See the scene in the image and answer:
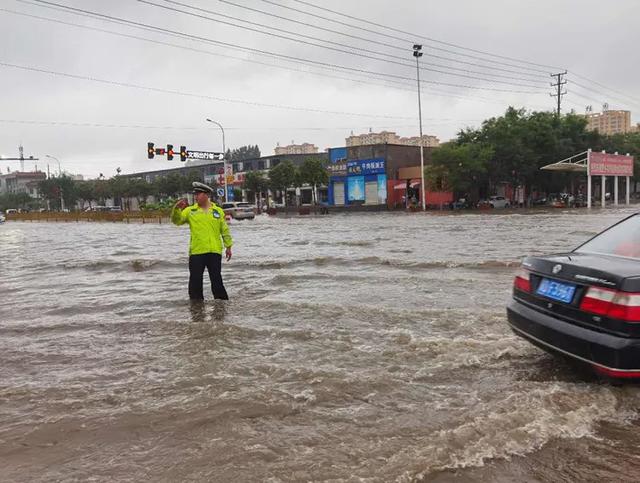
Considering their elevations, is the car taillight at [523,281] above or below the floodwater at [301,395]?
above

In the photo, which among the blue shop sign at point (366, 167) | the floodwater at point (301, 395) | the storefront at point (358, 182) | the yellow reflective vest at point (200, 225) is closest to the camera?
the floodwater at point (301, 395)

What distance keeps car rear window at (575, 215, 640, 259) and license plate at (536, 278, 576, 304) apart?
58 cm

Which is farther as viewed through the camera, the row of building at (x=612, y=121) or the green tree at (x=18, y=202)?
the green tree at (x=18, y=202)

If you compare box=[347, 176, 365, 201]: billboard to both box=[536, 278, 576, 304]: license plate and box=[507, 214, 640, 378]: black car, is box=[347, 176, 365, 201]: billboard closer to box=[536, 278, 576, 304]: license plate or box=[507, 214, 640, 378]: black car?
box=[507, 214, 640, 378]: black car

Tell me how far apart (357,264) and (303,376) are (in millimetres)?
7574

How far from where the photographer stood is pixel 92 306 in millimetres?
7949

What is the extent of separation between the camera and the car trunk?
130 inches

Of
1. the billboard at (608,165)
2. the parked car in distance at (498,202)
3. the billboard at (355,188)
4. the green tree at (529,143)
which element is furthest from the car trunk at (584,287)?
the billboard at (355,188)

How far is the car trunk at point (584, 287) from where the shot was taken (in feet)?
10.9

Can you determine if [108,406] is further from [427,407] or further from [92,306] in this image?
[92,306]

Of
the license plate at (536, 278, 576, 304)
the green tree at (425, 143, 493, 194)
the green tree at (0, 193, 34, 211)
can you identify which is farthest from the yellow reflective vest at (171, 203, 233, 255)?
the green tree at (0, 193, 34, 211)

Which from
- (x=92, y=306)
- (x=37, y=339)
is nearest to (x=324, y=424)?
(x=37, y=339)

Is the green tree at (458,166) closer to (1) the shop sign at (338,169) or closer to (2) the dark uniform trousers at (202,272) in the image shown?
(1) the shop sign at (338,169)

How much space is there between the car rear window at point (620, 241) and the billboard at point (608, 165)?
127 ft
